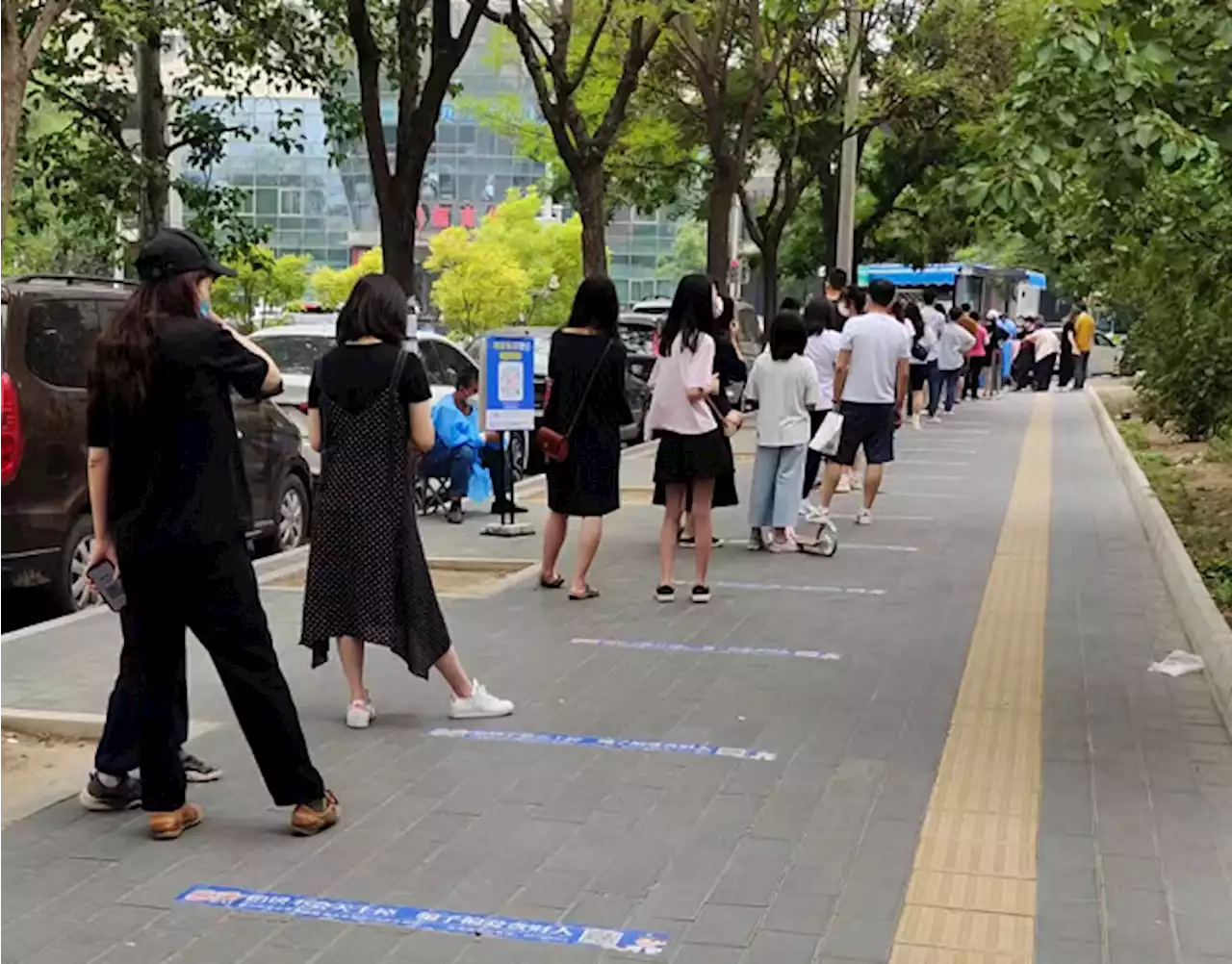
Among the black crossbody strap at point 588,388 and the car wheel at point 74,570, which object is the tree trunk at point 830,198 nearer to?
the black crossbody strap at point 588,388

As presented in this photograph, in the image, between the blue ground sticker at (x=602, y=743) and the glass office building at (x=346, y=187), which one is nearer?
the blue ground sticker at (x=602, y=743)

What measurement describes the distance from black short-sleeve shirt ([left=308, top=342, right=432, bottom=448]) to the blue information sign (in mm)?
4928

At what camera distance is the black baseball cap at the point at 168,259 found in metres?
4.63

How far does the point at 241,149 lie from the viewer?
6825 cm

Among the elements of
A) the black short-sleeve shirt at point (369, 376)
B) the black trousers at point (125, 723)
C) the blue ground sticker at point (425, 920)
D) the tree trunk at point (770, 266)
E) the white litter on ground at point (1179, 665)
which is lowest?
the blue ground sticker at point (425, 920)

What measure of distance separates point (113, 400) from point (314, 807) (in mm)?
1421

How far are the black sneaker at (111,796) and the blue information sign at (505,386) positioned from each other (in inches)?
230

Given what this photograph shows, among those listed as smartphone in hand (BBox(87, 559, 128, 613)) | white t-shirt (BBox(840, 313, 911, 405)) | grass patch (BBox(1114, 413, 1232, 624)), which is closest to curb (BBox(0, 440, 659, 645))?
smartphone in hand (BBox(87, 559, 128, 613))

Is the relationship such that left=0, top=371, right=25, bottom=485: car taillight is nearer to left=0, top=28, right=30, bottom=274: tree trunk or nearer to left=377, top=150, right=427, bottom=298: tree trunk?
left=0, top=28, right=30, bottom=274: tree trunk

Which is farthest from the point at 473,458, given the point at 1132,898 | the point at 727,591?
the point at 1132,898

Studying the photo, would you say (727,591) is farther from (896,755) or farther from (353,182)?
(353,182)

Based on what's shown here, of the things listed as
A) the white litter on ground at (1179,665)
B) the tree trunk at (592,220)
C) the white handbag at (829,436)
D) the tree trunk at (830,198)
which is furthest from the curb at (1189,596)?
the tree trunk at (830,198)

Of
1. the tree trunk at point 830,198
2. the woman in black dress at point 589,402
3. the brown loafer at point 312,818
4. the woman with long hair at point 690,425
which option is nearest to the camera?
the brown loafer at point 312,818

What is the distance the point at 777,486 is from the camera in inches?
411
